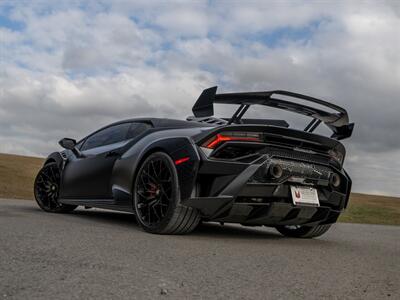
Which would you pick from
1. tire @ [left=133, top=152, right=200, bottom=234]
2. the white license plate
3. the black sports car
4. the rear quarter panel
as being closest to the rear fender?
the black sports car

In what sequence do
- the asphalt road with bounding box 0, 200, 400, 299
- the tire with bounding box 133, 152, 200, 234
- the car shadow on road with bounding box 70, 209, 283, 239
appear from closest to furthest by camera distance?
the asphalt road with bounding box 0, 200, 400, 299 → the tire with bounding box 133, 152, 200, 234 → the car shadow on road with bounding box 70, 209, 283, 239

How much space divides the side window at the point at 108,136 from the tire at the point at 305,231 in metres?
2.28

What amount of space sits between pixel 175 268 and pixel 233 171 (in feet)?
5.39

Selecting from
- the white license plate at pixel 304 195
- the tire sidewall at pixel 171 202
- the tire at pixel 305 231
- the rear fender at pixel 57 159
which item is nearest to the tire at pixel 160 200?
the tire sidewall at pixel 171 202

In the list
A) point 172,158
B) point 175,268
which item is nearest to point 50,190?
point 172,158

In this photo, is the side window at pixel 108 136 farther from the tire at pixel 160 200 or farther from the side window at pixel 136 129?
the tire at pixel 160 200

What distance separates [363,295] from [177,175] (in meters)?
2.37

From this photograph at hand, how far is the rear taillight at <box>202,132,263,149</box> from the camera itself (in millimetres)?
4766

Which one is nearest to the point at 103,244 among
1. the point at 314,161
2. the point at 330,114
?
the point at 314,161

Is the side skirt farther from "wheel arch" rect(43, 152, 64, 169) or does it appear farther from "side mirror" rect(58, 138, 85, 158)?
"side mirror" rect(58, 138, 85, 158)

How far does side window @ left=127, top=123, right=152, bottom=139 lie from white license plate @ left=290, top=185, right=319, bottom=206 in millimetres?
2006

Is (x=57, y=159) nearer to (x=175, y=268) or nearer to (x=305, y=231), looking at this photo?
(x=305, y=231)

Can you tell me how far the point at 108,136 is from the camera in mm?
6836

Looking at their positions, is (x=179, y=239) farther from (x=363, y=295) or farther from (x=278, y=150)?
(x=363, y=295)
